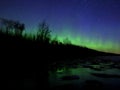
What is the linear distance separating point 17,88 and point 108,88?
511 cm

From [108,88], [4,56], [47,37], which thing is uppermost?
[47,37]

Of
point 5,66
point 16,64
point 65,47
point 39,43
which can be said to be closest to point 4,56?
point 16,64

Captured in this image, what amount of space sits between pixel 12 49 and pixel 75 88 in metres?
18.0

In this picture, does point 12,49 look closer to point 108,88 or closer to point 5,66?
point 5,66

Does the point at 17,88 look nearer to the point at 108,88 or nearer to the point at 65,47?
the point at 108,88

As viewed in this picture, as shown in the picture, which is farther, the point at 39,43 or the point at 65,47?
the point at 65,47

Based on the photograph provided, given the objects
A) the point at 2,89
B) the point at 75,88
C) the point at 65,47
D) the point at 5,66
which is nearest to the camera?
the point at 2,89

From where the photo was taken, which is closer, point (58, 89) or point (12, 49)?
point (58, 89)

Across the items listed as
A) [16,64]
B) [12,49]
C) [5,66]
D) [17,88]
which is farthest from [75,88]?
[12,49]

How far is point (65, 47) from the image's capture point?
2751 inches

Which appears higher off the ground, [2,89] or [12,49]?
[12,49]

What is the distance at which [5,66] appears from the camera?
21.1 m

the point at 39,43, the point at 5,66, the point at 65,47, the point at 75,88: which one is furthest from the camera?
the point at 65,47

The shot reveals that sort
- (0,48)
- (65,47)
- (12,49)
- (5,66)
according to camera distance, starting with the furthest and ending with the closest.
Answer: (65,47) < (12,49) < (0,48) < (5,66)
